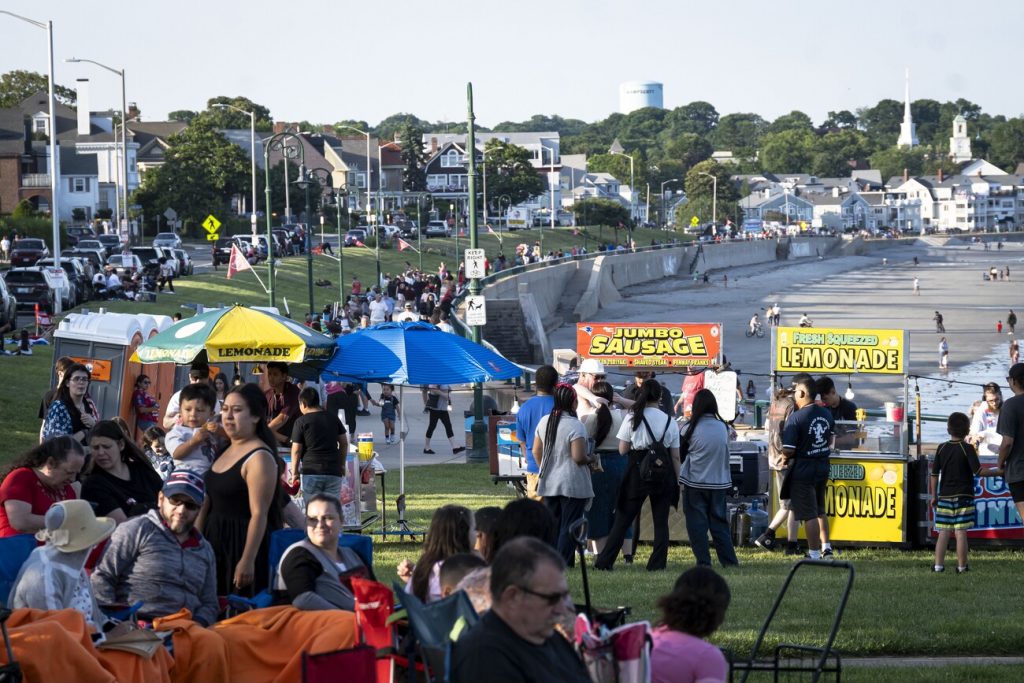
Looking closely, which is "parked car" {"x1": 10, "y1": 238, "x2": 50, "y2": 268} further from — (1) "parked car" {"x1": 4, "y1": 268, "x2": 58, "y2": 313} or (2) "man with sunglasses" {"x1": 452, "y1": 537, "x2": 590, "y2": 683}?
(2) "man with sunglasses" {"x1": 452, "y1": 537, "x2": 590, "y2": 683}

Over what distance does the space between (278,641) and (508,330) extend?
51.9 m

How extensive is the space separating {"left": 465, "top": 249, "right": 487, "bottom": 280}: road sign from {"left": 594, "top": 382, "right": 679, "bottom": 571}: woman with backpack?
1469 centimetres

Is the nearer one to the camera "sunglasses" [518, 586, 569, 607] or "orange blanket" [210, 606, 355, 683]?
"sunglasses" [518, 586, 569, 607]

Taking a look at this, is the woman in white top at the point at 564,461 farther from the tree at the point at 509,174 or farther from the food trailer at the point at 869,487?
the tree at the point at 509,174

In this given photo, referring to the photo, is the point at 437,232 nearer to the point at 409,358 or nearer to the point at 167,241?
the point at 167,241

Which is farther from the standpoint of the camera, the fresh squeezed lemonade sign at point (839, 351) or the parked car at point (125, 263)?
the parked car at point (125, 263)

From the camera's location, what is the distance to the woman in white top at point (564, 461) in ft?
35.3

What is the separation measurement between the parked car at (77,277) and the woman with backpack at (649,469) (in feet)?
116

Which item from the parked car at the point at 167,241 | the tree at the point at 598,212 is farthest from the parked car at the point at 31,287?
the tree at the point at 598,212

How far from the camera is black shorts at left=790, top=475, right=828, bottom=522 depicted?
12.5 m

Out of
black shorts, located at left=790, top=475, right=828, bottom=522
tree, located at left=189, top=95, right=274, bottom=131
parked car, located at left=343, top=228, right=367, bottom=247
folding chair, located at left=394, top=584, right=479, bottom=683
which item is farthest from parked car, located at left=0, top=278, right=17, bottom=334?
tree, located at left=189, top=95, right=274, bottom=131

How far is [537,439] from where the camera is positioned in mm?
11031

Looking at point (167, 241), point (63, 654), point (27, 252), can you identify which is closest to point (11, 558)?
point (63, 654)

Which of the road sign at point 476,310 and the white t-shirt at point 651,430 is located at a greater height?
the road sign at point 476,310
